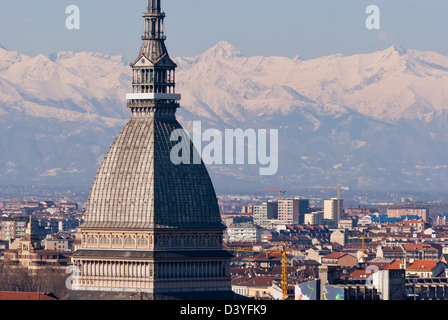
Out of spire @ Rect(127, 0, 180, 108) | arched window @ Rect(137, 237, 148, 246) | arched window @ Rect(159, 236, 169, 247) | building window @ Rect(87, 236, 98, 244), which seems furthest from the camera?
spire @ Rect(127, 0, 180, 108)

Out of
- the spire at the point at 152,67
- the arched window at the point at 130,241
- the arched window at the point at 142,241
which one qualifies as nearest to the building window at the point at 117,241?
the arched window at the point at 130,241

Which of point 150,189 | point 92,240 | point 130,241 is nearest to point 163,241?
point 130,241

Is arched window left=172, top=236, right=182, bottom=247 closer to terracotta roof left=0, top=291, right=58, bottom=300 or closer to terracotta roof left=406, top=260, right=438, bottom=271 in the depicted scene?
terracotta roof left=0, top=291, right=58, bottom=300

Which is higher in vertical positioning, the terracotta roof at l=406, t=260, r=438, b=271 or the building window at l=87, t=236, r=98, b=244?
the building window at l=87, t=236, r=98, b=244

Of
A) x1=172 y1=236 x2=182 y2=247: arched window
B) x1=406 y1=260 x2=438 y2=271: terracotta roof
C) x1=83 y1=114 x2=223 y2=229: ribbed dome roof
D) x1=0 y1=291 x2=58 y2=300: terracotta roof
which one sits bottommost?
x1=406 y1=260 x2=438 y2=271: terracotta roof

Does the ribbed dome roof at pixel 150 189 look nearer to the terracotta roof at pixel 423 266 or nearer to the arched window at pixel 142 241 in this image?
the arched window at pixel 142 241

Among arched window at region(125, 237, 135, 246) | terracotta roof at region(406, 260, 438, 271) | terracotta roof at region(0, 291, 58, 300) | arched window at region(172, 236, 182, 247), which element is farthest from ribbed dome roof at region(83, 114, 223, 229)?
terracotta roof at region(406, 260, 438, 271)

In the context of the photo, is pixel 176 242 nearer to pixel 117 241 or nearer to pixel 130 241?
pixel 130 241
